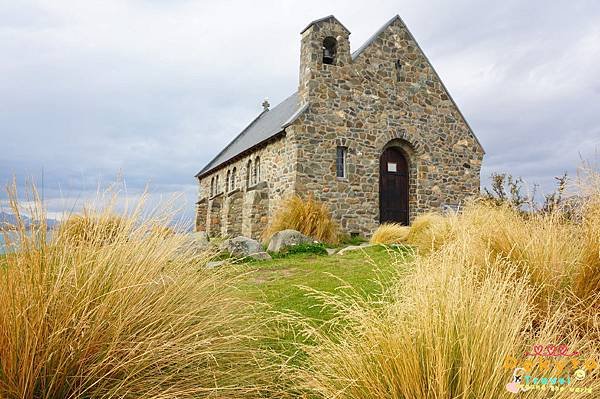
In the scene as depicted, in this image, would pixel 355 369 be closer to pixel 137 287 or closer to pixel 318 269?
pixel 137 287

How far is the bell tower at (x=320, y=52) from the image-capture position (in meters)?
14.3


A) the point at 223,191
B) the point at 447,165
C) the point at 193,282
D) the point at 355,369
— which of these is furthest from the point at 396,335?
the point at 223,191

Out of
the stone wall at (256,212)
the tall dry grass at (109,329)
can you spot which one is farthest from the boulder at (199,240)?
the stone wall at (256,212)

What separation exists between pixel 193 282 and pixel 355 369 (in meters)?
1.22

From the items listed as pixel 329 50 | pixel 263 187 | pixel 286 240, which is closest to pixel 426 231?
pixel 286 240

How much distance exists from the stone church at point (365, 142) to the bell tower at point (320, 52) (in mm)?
32

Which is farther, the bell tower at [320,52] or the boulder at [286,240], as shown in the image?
the bell tower at [320,52]

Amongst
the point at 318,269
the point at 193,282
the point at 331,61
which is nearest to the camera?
the point at 193,282

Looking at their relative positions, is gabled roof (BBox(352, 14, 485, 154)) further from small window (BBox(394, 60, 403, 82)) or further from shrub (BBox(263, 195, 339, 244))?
shrub (BBox(263, 195, 339, 244))

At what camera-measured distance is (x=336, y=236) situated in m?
12.6

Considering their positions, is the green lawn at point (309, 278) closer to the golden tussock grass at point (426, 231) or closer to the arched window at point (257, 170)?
the golden tussock grass at point (426, 231)

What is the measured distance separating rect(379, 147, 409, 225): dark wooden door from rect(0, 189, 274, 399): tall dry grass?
42.9 feet

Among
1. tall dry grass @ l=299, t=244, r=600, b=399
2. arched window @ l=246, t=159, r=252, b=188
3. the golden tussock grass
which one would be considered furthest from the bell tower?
tall dry grass @ l=299, t=244, r=600, b=399

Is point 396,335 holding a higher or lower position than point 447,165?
lower
